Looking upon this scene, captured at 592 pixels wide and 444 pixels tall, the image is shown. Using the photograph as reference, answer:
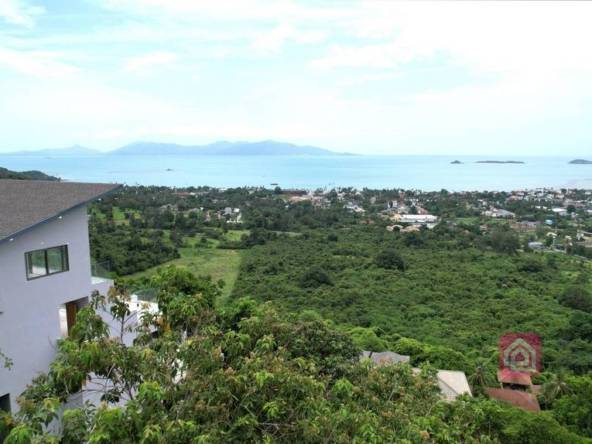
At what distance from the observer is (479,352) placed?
19.4 metres

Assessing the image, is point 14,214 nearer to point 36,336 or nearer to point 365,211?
point 36,336

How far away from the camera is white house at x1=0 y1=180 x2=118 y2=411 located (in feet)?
23.4

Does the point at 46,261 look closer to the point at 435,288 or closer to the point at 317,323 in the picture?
the point at 317,323

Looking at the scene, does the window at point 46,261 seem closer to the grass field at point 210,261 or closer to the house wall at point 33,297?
the house wall at point 33,297

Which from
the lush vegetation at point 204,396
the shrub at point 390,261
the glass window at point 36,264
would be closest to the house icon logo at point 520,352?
the shrub at point 390,261

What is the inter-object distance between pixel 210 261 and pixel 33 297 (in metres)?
28.2

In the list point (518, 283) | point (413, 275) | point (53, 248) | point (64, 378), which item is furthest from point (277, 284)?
point (64, 378)

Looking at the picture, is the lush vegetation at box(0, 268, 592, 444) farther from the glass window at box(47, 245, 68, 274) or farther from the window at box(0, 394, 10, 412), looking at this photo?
the glass window at box(47, 245, 68, 274)

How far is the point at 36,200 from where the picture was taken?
7.96 m

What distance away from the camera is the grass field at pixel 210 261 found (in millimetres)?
31220

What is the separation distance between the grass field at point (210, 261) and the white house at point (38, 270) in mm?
19467

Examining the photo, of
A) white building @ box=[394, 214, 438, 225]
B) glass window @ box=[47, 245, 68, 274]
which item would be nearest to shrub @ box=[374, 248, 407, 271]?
white building @ box=[394, 214, 438, 225]

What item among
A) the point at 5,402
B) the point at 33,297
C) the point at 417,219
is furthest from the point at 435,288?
the point at 417,219

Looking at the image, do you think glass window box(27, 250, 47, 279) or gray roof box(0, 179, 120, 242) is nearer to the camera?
gray roof box(0, 179, 120, 242)
